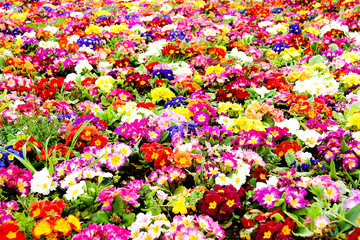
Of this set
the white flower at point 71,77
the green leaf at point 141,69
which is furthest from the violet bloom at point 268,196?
the white flower at point 71,77

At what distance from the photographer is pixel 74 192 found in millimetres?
2602

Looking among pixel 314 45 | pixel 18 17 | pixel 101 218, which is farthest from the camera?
pixel 18 17

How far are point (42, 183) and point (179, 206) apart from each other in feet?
3.84

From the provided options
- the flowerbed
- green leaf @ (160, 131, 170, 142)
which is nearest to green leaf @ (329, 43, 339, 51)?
the flowerbed

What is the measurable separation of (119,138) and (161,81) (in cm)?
130

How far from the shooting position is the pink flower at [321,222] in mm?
2180

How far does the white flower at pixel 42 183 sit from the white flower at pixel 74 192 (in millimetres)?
172

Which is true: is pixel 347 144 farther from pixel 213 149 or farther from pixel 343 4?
pixel 343 4

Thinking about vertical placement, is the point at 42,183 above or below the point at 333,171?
above

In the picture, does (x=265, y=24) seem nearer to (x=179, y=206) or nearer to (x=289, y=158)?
(x=289, y=158)

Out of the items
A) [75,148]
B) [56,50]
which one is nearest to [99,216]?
[75,148]

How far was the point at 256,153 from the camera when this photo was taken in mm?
3000

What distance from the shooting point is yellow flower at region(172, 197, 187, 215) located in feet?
7.92

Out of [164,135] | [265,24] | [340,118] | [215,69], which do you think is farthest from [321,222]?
[265,24]
